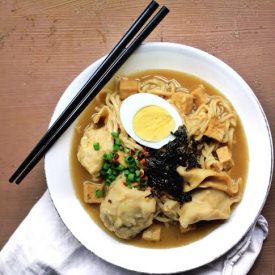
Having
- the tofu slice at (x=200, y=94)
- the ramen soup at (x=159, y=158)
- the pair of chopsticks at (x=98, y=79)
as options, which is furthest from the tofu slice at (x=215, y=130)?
the pair of chopsticks at (x=98, y=79)

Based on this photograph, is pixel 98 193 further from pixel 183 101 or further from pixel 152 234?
pixel 183 101

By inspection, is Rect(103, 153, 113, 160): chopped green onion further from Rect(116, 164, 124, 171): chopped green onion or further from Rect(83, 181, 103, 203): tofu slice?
Rect(83, 181, 103, 203): tofu slice

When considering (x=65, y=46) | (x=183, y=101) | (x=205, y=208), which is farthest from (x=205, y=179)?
(x=65, y=46)

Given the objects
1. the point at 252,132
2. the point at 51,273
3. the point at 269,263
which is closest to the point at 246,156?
the point at 252,132

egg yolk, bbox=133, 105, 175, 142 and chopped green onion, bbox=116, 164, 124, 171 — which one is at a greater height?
egg yolk, bbox=133, 105, 175, 142

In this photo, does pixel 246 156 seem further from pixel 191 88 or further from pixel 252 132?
pixel 191 88

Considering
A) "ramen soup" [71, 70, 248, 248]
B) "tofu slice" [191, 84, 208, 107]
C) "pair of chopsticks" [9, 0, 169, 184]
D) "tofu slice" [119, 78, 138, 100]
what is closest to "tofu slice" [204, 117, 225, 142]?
"ramen soup" [71, 70, 248, 248]

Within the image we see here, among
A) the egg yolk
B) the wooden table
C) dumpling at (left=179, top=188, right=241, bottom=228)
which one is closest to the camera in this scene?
dumpling at (left=179, top=188, right=241, bottom=228)
